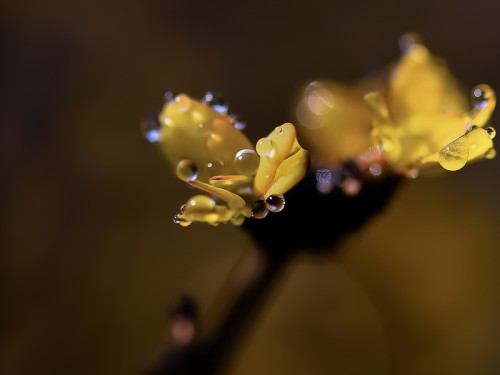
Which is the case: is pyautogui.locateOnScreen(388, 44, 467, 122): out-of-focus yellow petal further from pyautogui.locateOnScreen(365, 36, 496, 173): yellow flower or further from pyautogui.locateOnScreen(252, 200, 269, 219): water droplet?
pyautogui.locateOnScreen(252, 200, 269, 219): water droplet

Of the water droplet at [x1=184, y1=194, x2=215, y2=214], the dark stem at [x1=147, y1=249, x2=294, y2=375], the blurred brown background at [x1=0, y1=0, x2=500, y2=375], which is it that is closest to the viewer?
the water droplet at [x1=184, y1=194, x2=215, y2=214]

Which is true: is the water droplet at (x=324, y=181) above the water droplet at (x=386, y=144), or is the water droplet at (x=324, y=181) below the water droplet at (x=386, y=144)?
below

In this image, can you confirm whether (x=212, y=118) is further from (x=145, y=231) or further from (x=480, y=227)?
(x=480, y=227)

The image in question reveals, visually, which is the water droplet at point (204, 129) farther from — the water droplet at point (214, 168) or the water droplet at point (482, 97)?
the water droplet at point (482, 97)

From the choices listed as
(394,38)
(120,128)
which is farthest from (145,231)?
(394,38)

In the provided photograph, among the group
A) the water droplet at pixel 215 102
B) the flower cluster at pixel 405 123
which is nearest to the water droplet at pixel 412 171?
the flower cluster at pixel 405 123

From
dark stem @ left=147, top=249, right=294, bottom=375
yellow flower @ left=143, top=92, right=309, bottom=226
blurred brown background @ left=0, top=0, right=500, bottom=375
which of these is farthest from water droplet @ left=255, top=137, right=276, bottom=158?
blurred brown background @ left=0, top=0, right=500, bottom=375
